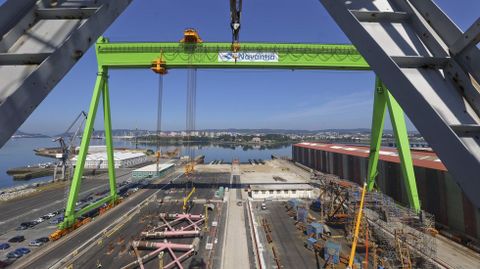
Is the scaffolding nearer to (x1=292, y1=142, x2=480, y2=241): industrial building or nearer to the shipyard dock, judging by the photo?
the shipyard dock

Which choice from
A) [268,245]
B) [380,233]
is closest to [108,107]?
[268,245]

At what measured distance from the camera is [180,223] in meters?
24.8

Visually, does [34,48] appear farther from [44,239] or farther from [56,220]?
[56,220]

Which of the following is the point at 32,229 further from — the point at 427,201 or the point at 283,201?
the point at 427,201

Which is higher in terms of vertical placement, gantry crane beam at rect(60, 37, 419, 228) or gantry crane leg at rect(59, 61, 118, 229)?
gantry crane beam at rect(60, 37, 419, 228)

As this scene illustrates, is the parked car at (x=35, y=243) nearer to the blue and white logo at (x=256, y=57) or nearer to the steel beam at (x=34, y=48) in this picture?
the blue and white logo at (x=256, y=57)

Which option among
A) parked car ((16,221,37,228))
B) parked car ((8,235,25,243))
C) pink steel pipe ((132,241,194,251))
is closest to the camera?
pink steel pipe ((132,241,194,251))

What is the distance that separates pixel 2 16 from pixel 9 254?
78.1ft

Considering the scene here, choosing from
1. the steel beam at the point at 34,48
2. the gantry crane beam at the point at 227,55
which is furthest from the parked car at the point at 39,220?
the steel beam at the point at 34,48

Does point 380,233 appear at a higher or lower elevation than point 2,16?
lower

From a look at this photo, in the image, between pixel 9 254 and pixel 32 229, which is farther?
pixel 32 229

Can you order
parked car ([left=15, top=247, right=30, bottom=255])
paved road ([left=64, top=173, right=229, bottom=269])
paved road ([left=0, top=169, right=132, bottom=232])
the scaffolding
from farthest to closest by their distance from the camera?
paved road ([left=0, top=169, right=132, bottom=232]), parked car ([left=15, top=247, right=30, bottom=255]), paved road ([left=64, top=173, right=229, bottom=269]), the scaffolding

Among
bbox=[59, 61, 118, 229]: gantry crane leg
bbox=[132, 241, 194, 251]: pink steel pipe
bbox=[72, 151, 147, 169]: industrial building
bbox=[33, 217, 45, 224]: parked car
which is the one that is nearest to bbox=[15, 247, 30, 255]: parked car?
bbox=[59, 61, 118, 229]: gantry crane leg

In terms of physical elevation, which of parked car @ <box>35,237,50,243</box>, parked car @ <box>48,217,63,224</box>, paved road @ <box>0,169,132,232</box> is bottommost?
paved road @ <box>0,169,132,232</box>
